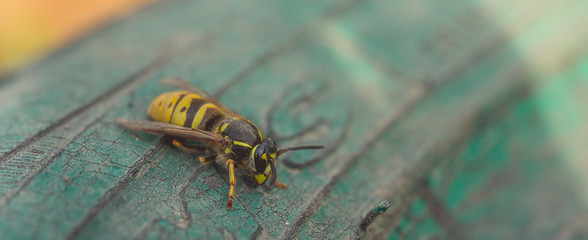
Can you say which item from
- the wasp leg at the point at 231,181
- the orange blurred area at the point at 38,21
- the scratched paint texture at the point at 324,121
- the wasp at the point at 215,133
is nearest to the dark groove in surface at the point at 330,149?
the scratched paint texture at the point at 324,121

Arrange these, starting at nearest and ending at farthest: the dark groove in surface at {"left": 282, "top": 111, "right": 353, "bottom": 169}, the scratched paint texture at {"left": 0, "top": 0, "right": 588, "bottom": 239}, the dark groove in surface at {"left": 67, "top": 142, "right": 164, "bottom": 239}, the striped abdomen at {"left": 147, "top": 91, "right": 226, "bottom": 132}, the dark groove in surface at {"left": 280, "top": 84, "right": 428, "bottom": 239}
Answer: the dark groove in surface at {"left": 67, "top": 142, "right": 164, "bottom": 239}
the scratched paint texture at {"left": 0, "top": 0, "right": 588, "bottom": 239}
the dark groove in surface at {"left": 280, "top": 84, "right": 428, "bottom": 239}
the striped abdomen at {"left": 147, "top": 91, "right": 226, "bottom": 132}
the dark groove in surface at {"left": 282, "top": 111, "right": 353, "bottom": 169}

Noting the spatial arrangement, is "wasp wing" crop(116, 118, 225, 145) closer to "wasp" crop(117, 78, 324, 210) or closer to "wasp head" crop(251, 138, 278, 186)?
"wasp" crop(117, 78, 324, 210)

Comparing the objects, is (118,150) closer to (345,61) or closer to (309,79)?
(309,79)

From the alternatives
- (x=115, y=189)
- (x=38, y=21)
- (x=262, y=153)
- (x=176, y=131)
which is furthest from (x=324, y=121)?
(x=38, y=21)

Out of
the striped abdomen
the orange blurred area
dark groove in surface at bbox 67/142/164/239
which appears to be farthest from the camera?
the orange blurred area

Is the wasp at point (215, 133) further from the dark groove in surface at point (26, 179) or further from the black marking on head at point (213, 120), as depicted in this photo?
the dark groove in surface at point (26, 179)

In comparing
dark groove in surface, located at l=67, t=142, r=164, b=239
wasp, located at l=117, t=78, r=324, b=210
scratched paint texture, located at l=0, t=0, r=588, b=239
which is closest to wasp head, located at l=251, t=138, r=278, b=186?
wasp, located at l=117, t=78, r=324, b=210
